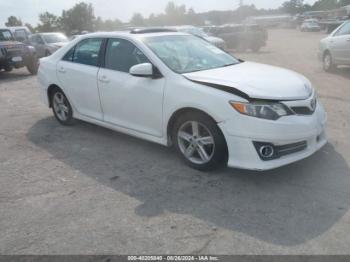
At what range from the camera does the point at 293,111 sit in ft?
13.5

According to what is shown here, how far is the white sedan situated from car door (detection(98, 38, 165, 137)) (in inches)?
0.5

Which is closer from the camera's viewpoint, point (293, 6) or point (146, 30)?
point (146, 30)

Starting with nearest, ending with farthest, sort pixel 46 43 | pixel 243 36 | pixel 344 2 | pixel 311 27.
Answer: pixel 46 43
pixel 243 36
pixel 311 27
pixel 344 2

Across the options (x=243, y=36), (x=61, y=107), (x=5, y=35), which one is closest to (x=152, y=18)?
(x=243, y=36)

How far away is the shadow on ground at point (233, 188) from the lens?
3449 millimetres

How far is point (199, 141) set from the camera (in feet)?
14.7

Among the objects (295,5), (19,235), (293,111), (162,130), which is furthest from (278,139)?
(295,5)

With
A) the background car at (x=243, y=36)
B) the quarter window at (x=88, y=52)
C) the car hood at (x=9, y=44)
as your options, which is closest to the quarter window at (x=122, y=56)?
the quarter window at (x=88, y=52)

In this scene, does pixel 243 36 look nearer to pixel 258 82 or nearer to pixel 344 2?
pixel 258 82

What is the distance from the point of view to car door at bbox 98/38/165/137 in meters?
4.78

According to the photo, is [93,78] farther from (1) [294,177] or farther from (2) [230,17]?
(2) [230,17]

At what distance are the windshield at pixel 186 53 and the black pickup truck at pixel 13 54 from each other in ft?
34.3

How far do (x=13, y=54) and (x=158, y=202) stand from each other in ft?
40.1

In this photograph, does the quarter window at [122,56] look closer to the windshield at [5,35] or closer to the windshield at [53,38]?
the windshield at [5,35]
